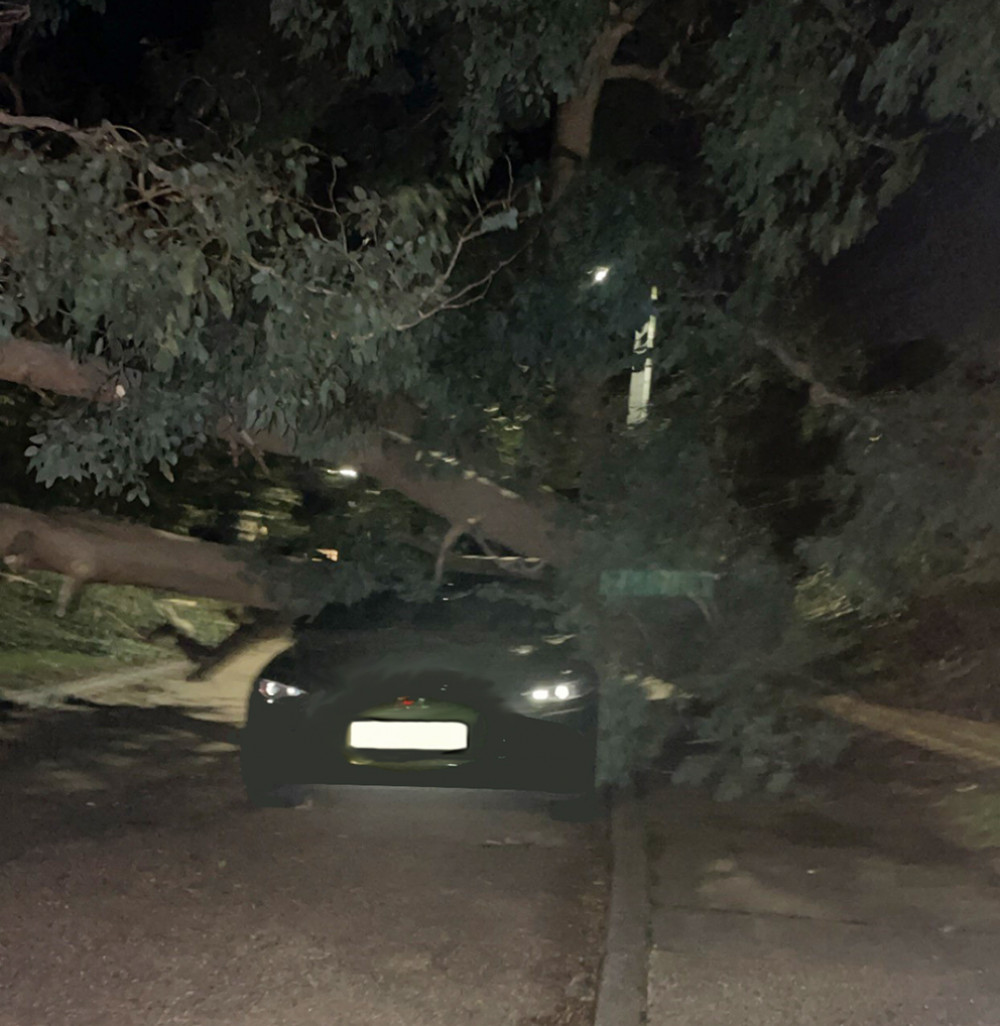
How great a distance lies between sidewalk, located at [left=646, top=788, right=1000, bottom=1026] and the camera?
412 cm

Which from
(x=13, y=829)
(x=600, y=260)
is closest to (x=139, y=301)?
(x=13, y=829)

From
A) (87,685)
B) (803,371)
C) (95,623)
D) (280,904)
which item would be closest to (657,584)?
(803,371)

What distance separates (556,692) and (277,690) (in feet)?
4.80

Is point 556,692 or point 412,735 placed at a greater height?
point 556,692

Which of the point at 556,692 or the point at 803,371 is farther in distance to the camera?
the point at 803,371

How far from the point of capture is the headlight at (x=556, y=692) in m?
6.00

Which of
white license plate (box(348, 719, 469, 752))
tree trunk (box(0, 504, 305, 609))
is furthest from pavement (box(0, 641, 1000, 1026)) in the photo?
tree trunk (box(0, 504, 305, 609))

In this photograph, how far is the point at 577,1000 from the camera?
4297 millimetres

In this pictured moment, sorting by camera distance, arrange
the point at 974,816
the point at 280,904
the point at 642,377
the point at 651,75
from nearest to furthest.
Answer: the point at 280,904 < the point at 974,816 < the point at 642,377 < the point at 651,75

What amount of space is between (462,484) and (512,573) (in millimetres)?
856

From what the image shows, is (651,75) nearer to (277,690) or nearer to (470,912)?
(277,690)

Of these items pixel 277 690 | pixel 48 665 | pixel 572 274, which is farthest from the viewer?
pixel 48 665

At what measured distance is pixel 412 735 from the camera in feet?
19.4

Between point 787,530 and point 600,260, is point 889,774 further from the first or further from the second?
point 600,260
